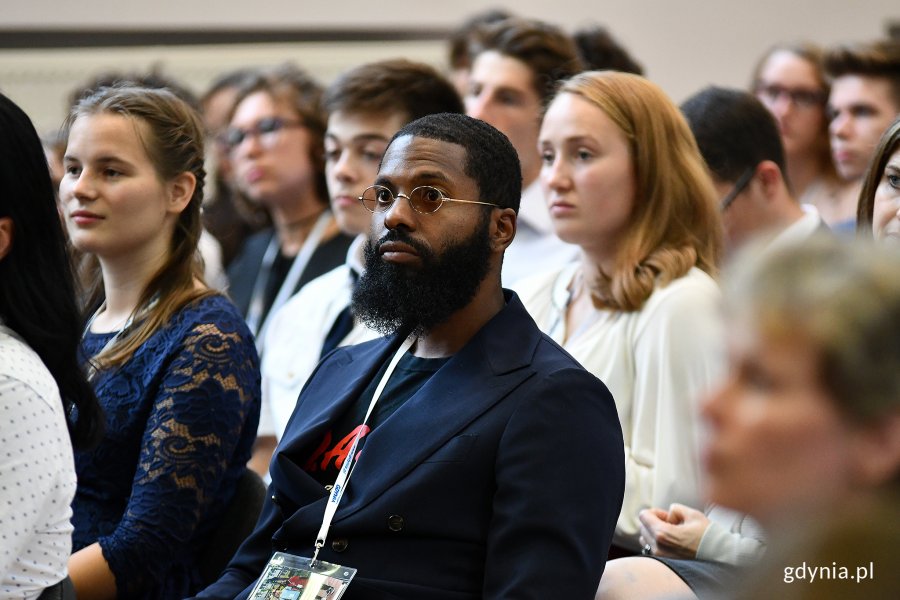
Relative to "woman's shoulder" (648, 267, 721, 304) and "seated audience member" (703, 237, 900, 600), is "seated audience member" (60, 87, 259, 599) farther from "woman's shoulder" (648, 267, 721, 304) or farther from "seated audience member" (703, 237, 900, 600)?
"seated audience member" (703, 237, 900, 600)

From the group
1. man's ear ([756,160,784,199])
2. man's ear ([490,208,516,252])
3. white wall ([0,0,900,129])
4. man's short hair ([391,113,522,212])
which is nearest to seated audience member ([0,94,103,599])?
man's short hair ([391,113,522,212])

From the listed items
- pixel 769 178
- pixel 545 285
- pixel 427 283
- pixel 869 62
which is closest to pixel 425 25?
pixel 869 62

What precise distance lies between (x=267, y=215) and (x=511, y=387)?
304cm

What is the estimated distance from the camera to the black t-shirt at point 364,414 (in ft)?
7.04

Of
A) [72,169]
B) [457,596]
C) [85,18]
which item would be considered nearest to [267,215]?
[85,18]

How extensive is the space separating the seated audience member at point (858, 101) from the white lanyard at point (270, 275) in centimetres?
181

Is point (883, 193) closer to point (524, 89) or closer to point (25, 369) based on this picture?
point (524, 89)

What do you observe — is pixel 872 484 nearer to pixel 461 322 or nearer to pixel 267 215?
pixel 461 322

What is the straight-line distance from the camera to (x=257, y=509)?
252cm

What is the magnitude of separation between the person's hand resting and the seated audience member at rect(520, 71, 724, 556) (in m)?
0.17

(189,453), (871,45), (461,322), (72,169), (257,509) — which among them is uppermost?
(871,45)

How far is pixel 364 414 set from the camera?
218 cm

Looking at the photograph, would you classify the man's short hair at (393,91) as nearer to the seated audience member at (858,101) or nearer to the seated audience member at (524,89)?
the seated audience member at (524,89)

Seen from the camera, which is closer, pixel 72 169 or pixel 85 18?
pixel 72 169
